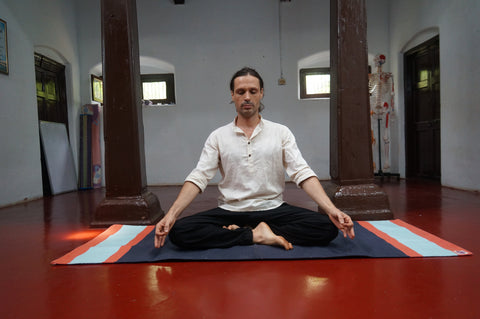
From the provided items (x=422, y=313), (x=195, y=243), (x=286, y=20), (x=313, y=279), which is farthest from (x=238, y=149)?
(x=286, y=20)

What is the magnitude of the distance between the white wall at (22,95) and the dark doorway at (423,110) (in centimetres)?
599

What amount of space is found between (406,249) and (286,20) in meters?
5.09

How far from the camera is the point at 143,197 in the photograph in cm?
→ 275

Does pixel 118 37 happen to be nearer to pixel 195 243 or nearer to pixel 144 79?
pixel 195 243

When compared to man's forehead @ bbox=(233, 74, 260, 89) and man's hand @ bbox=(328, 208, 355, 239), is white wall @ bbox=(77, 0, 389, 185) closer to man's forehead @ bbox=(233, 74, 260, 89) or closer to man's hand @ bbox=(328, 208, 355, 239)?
man's forehead @ bbox=(233, 74, 260, 89)

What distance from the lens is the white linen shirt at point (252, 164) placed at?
6.47ft

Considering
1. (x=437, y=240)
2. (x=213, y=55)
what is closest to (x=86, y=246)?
(x=437, y=240)

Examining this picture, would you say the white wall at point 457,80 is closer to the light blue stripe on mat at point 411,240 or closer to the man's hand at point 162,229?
the light blue stripe on mat at point 411,240

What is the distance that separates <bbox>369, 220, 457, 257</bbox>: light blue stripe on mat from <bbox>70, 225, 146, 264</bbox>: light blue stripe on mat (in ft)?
5.67

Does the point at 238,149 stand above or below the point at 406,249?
above

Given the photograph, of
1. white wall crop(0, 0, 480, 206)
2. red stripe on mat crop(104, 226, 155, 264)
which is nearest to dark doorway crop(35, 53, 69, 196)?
white wall crop(0, 0, 480, 206)

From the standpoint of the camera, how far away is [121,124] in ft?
8.96

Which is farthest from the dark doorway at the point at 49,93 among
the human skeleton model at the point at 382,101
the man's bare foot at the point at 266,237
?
the human skeleton model at the point at 382,101

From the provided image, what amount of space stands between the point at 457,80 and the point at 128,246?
453 cm
